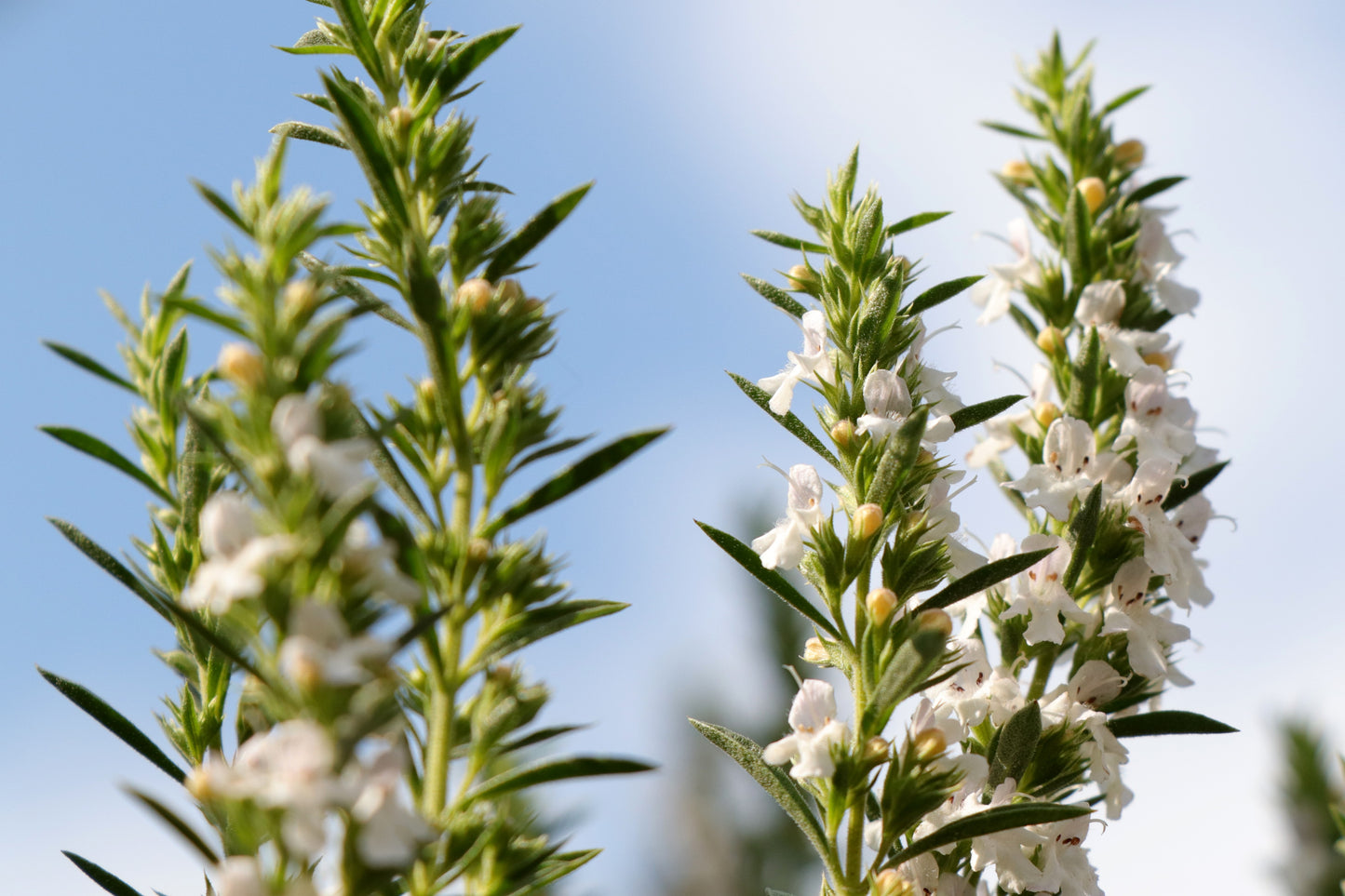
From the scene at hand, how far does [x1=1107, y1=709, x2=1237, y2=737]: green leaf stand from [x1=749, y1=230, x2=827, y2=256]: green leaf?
0.82 metres

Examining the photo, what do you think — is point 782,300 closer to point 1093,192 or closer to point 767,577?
point 767,577

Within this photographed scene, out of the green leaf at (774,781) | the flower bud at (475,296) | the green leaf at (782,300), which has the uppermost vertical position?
the green leaf at (782,300)

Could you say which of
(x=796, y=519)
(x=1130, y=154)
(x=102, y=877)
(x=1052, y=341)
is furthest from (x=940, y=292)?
(x=102, y=877)

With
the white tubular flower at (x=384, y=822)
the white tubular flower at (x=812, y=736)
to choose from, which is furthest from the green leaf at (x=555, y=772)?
the white tubular flower at (x=812, y=736)

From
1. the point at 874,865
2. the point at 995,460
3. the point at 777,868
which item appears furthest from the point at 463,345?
the point at 777,868

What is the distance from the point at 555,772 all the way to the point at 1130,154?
5.96ft

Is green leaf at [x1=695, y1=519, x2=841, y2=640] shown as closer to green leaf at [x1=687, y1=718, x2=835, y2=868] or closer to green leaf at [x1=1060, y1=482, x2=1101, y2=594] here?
green leaf at [x1=687, y1=718, x2=835, y2=868]

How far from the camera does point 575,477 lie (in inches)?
36.6

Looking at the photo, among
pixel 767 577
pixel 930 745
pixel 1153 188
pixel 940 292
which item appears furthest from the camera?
pixel 1153 188

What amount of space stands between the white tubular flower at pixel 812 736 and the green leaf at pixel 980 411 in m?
0.39

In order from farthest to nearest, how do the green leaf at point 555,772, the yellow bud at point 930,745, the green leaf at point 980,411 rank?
the green leaf at point 980,411, the yellow bud at point 930,745, the green leaf at point 555,772

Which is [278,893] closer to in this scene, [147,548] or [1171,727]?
[147,548]

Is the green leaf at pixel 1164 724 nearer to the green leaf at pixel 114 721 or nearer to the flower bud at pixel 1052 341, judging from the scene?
the flower bud at pixel 1052 341

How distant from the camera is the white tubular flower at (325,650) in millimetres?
616
